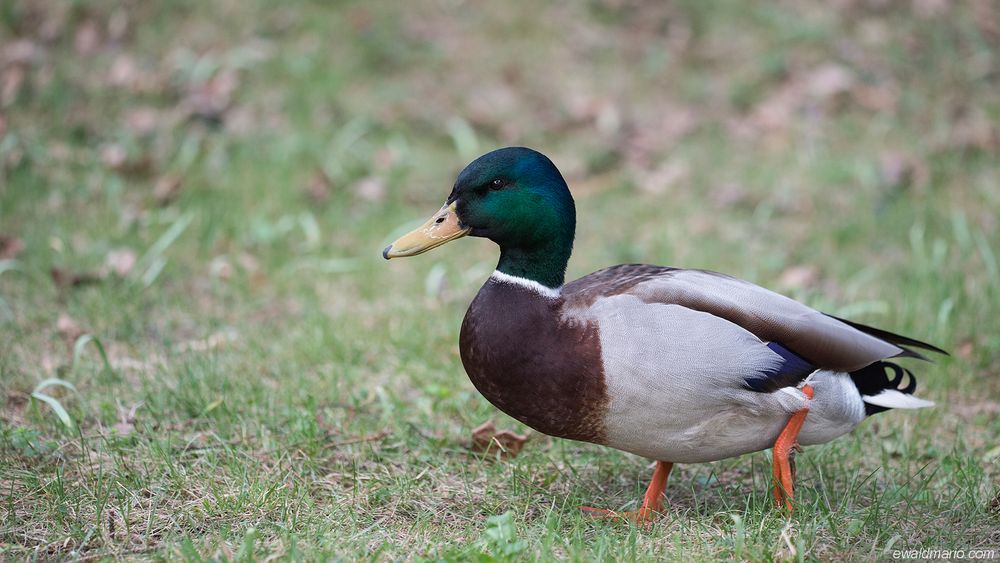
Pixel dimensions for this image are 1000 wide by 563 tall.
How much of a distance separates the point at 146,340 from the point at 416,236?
1.72m

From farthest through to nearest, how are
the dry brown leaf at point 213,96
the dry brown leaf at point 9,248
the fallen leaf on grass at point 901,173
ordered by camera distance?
the dry brown leaf at point 213,96
the fallen leaf on grass at point 901,173
the dry brown leaf at point 9,248

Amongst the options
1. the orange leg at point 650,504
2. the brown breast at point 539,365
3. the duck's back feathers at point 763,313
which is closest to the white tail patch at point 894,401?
the duck's back feathers at point 763,313

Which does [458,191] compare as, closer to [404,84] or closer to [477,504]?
[477,504]

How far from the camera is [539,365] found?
109 inches

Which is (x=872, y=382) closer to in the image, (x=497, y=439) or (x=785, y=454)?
(x=785, y=454)

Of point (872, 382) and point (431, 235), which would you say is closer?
point (431, 235)

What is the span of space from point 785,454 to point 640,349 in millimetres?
550

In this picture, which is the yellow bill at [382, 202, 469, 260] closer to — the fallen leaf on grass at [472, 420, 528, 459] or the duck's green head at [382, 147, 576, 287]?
the duck's green head at [382, 147, 576, 287]

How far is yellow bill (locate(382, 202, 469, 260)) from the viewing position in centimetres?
300

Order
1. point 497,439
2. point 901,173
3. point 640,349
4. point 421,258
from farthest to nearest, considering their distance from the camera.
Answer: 1. point 901,173
2. point 421,258
3. point 497,439
4. point 640,349

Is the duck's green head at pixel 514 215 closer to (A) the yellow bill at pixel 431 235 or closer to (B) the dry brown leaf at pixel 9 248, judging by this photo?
(A) the yellow bill at pixel 431 235

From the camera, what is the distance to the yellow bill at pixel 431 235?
300 centimetres

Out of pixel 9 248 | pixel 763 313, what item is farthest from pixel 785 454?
pixel 9 248

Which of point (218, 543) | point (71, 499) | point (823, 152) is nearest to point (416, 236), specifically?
point (218, 543)
